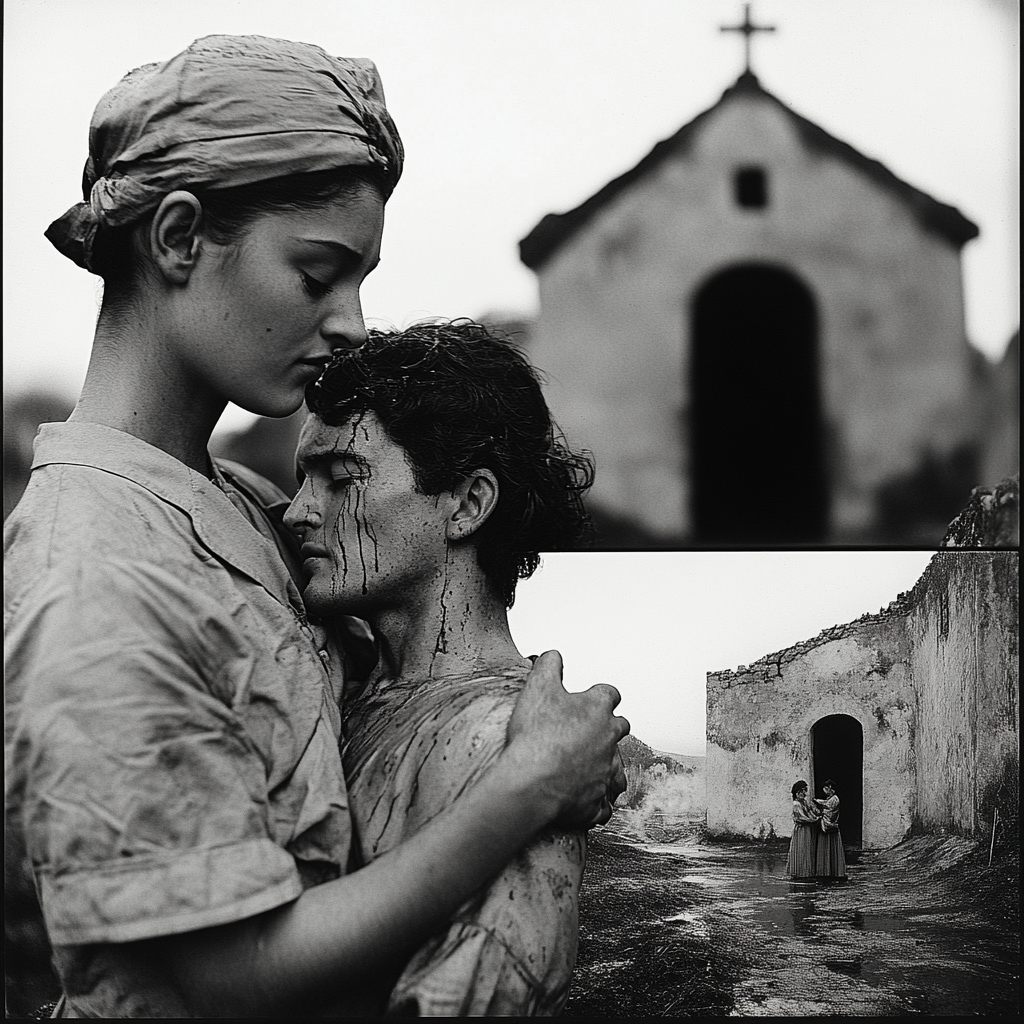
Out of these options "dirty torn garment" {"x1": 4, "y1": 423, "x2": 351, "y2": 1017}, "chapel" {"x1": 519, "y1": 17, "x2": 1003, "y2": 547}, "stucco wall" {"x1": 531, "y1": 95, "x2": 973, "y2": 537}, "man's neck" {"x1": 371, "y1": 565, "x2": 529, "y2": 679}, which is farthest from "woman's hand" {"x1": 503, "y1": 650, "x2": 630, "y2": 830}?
"stucco wall" {"x1": 531, "y1": 95, "x2": 973, "y2": 537}

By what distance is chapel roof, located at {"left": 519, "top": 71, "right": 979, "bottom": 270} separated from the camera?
7293 millimetres

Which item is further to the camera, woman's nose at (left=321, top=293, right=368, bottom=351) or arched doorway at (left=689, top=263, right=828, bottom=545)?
arched doorway at (left=689, top=263, right=828, bottom=545)

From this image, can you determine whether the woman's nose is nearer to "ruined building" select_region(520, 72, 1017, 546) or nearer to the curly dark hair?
the curly dark hair

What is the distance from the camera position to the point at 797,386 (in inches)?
289

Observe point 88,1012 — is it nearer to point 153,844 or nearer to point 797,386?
point 153,844

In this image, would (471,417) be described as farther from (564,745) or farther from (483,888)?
(483,888)

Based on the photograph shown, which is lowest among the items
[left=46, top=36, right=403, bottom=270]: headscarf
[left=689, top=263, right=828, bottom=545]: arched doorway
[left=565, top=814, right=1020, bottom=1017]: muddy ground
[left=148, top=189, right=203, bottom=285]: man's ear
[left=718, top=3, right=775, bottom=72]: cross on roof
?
[left=565, top=814, right=1020, bottom=1017]: muddy ground

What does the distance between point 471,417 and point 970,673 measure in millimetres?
6101

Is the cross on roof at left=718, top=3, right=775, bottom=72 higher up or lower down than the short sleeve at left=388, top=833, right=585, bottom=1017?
higher up

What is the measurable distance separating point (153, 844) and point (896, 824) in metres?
6.84

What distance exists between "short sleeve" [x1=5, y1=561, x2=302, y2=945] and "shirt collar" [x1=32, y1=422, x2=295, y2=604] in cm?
24

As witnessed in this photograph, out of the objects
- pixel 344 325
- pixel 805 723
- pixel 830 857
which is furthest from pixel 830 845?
pixel 344 325

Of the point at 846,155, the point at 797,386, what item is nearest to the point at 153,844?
the point at 797,386

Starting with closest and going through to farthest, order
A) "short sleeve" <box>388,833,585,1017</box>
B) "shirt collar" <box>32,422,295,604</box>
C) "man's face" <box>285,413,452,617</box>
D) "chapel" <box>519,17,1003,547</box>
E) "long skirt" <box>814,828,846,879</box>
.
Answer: "short sleeve" <box>388,833,585,1017</box> → "shirt collar" <box>32,422,295,604</box> → "man's face" <box>285,413,452,617</box> → "chapel" <box>519,17,1003,547</box> → "long skirt" <box>814,828,846,879</box>
